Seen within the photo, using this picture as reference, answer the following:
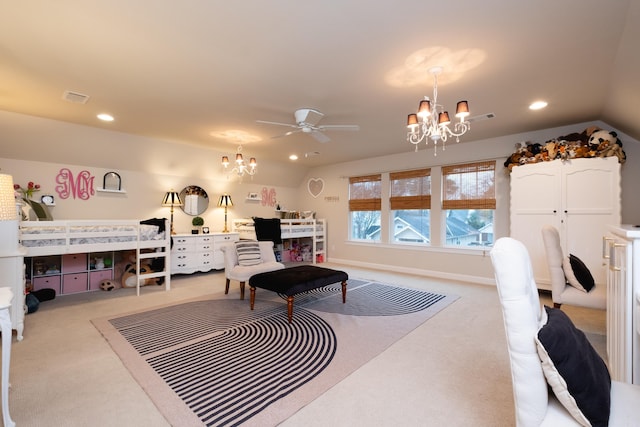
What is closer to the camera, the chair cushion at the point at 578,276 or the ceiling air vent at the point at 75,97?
the chair cushion at the point at 578,276

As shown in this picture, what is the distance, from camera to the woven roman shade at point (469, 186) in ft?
15.9

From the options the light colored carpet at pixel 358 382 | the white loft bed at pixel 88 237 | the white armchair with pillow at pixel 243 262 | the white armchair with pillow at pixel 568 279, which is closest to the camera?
the light colored carpet at pixel 358 382

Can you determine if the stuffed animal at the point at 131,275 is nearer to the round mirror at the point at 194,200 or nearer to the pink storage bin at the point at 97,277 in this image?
the pink storage bin at the point at 97,277

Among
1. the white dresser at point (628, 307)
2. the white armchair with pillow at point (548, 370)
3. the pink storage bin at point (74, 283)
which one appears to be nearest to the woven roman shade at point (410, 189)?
the white dresser at point (628, 307)

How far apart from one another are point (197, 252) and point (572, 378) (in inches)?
213

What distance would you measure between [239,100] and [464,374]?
10.8 ft

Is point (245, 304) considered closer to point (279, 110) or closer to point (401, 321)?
point (401, 321)

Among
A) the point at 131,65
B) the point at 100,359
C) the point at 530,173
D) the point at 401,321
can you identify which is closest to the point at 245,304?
the point at 100,359

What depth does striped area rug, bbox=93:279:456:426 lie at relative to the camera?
1812 millimetres

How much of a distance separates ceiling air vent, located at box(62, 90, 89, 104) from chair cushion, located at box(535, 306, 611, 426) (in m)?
4.23

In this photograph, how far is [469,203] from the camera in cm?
503

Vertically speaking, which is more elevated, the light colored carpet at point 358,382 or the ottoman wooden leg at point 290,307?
the ottoman wooden leg at point 290,307

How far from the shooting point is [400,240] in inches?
237

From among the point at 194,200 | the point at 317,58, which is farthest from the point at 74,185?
the point at 317,58
